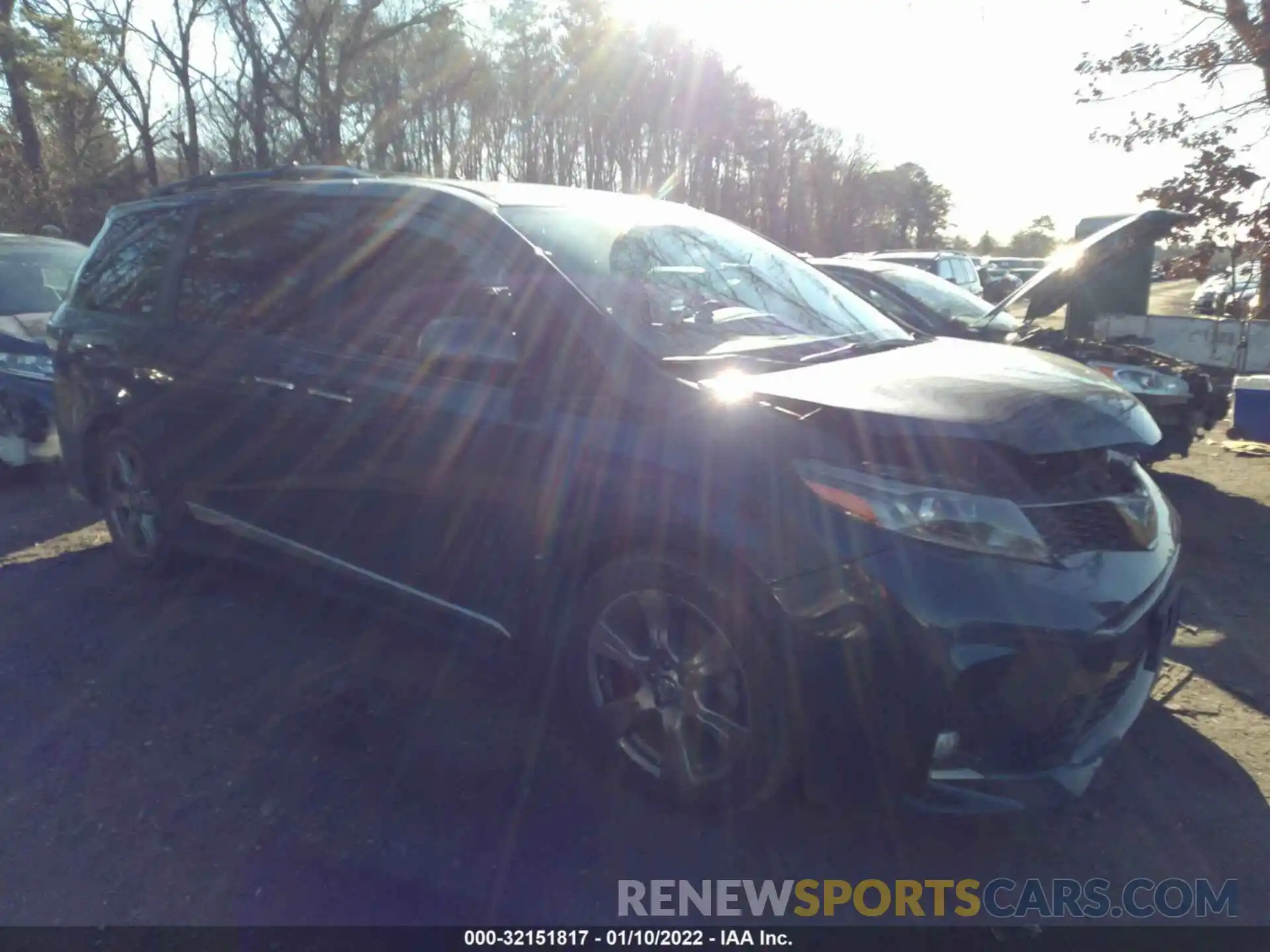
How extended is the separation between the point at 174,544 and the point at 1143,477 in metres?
4.24

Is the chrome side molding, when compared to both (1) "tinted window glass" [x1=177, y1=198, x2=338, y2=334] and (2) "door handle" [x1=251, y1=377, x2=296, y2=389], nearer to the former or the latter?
(2) "door handle" [x1=251, y1=377, x2=296, y2=389]

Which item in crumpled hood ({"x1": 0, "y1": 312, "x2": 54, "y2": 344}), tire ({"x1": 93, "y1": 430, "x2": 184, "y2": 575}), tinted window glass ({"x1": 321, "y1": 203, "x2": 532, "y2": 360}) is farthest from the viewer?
crumpled hood ({"x1": 0, "y1": 312, "x2": 54, "y2": 344})

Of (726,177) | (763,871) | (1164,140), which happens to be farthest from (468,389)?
(726,177)

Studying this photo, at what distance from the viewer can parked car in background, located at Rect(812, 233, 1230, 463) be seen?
22.3 ft

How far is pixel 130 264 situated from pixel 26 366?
2960mm

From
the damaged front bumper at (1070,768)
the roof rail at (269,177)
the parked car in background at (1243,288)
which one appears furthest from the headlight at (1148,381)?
the roof rail at (269,177)

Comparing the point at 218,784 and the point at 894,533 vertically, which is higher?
the point at 894,533

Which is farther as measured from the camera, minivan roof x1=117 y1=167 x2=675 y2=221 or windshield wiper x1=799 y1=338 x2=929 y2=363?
minivan roof x1=117 y1=167 x2=675 y2=221

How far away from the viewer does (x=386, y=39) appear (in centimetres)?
2178

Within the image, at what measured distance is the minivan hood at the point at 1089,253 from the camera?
6863 millimetres

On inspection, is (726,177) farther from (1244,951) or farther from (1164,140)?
(1244,951)

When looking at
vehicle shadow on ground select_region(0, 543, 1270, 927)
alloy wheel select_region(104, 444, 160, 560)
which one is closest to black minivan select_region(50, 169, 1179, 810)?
vehicle shadow on ground select_region(0, 543, 1270, 927)

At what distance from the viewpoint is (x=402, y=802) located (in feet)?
10.4

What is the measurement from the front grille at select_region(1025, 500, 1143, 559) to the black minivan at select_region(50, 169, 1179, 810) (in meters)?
0.01
